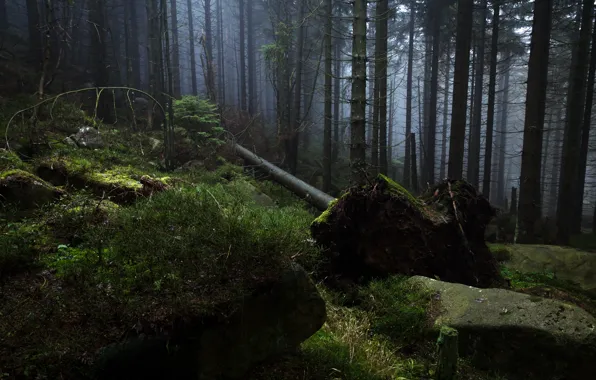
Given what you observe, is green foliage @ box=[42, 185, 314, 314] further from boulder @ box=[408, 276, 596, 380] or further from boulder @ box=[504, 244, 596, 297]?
boulder @ box=[504, 244, 596, 297]

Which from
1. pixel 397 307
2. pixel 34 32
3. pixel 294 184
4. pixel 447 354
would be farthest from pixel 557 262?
pixel 34 32

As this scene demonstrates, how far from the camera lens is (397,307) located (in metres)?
4.38

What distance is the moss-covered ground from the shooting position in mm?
2434

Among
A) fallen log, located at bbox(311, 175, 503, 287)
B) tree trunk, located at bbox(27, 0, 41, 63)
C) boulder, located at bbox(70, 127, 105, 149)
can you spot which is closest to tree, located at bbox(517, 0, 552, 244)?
fallen log, located at bbox(311, 175, 503, 287)

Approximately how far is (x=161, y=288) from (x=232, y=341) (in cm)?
71

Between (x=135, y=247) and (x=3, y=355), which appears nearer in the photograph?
(x=3, y=355)

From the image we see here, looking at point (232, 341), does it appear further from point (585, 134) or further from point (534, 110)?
point (585, 134)

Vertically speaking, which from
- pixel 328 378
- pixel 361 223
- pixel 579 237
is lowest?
pixel 579 237

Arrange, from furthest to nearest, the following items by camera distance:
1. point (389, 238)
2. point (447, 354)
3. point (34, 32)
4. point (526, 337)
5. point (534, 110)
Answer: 1. point (34, 32)
2. point (534, 110)
3. point (389, 238)
4. point (526, 337)
5. point (447, 354)

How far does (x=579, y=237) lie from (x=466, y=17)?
1100cm

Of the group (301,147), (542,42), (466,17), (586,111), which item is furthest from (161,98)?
(586,111)

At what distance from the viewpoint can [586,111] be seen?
1522 cm

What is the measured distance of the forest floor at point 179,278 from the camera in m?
2.56

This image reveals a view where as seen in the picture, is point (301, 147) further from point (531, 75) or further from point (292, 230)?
point (292, 230)
